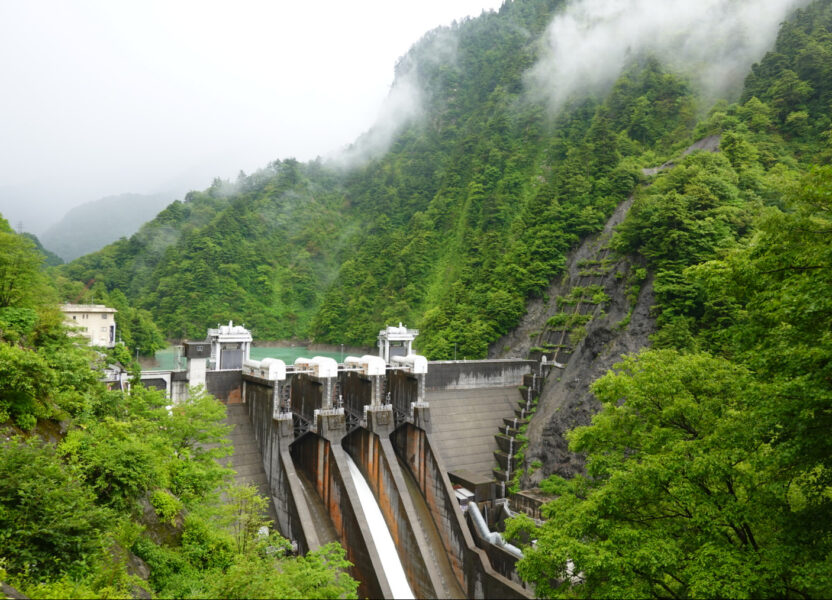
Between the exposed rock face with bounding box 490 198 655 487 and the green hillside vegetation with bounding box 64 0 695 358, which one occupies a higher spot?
the green hillside vegetation with bounding box 64 0 695 358

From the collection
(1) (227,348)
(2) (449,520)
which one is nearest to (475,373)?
(2) (449,520)

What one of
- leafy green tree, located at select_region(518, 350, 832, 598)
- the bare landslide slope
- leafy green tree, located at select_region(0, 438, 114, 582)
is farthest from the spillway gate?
leafy green tree, located at select_region(0, 438, 114, 582)

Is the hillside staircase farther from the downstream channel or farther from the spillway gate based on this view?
the downstream channel

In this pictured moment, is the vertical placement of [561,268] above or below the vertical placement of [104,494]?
above

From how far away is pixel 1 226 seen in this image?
20781mm

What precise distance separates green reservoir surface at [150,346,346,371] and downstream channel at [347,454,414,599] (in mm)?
40215

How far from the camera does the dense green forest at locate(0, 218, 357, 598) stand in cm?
766

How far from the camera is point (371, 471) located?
22.5m

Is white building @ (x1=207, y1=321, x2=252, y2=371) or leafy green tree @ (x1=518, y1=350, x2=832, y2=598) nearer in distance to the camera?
leafy green tree @ (x1=518, y1=350, x2=832, y2=598)

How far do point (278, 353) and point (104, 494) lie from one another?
61.8 metres

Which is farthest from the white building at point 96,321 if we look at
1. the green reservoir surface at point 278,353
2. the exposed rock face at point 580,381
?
the exposed rock face at point 580,381

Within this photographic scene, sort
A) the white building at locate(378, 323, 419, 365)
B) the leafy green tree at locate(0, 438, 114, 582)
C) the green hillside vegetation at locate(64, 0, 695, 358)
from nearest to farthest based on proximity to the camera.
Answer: the leafy green tree at locate(0, 438, 114, 582), the white building at locate(378, 323, 419, 365), the green hillside vegetation at locate(64, 0, 695, 358)

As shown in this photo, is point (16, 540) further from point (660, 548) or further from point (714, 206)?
point (714, 206)

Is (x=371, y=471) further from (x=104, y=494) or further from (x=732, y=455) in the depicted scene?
(x=732, y=455)
